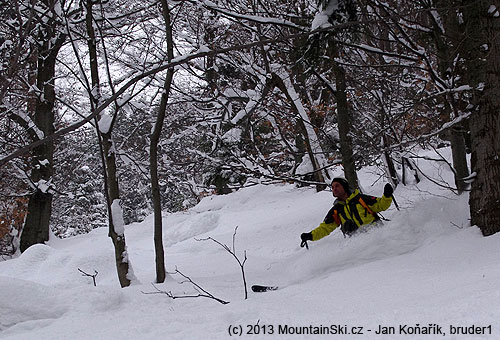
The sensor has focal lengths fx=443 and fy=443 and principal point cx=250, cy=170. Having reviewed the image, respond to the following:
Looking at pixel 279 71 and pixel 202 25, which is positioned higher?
pixel 202 25

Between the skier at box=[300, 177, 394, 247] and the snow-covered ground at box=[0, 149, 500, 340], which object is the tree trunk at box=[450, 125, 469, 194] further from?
the skier at box=[300, 177, 394, 247]

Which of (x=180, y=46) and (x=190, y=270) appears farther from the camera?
(x=180, y=46)

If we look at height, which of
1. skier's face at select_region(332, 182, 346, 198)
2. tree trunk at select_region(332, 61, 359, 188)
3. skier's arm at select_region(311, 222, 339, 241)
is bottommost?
skier's arm at select_region(311, 222, 339, 241)

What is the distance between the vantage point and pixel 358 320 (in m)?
2.49

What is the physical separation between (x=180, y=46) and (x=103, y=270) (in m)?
5.00

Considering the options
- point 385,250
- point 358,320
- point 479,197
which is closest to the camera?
point 358,320

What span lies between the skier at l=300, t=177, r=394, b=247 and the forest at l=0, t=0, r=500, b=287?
0.59 metres

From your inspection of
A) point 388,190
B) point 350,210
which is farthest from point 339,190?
point 388,190

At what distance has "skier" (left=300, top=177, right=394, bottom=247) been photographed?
553cm

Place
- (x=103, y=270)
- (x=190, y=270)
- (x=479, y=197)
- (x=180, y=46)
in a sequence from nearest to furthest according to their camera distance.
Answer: (x=479, y=197) → (x=190, y=270) → (x=103, y=270) → (x=180, y=46)

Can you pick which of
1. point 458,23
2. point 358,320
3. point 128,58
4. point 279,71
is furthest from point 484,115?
point 128,58

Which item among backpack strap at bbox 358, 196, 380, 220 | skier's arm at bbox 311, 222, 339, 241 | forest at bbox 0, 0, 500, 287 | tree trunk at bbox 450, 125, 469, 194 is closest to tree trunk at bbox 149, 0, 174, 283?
forest at bbox 0, 0, 500, 287

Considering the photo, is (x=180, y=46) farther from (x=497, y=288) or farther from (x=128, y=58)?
(x=497, y=288)

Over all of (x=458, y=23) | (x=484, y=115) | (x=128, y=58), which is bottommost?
(x=484, y=115)
